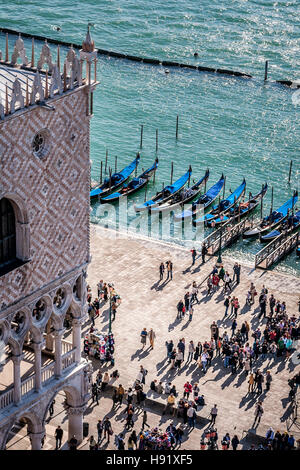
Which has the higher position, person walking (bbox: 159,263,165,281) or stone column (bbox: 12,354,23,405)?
stone column (bbox: 12,354,23,405)

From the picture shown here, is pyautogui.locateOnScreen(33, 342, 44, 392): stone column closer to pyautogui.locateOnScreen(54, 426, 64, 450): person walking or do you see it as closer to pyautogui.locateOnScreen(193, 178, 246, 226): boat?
pyautogui.locateOnScreen(54, 426, 64, 450): person walking

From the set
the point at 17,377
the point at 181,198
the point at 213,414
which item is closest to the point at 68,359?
the point at 17,377

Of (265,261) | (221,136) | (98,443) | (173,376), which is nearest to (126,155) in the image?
(221,136)

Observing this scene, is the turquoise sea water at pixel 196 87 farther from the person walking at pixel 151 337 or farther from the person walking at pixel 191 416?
the person walking at pixel 191 416

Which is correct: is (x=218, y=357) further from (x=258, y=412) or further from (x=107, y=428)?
(x=107, y=428)

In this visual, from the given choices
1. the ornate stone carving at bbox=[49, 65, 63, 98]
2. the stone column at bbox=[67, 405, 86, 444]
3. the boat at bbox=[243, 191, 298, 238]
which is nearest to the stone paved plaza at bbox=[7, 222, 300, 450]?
the stone column at bbox=[67, 405, 86, 444]

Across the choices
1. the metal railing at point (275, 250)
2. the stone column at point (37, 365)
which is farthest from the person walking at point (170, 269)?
the stone column at point (37, 365)
